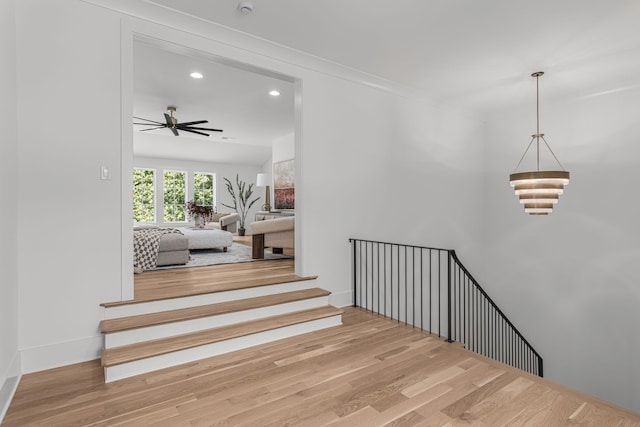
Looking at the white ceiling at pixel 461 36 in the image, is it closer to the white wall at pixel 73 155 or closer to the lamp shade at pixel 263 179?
the white wall at pixel 73 155

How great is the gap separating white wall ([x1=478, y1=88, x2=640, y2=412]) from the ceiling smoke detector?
4.67 m

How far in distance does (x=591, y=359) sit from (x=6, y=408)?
6417 millimetres

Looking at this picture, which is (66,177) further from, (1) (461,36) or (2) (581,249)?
(2) (581,249)

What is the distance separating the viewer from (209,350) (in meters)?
2.65

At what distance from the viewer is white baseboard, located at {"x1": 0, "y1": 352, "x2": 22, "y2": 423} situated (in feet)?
6.30

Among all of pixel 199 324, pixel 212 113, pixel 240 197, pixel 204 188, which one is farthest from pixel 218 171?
pixel 199 324

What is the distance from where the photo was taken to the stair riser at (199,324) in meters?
2.54

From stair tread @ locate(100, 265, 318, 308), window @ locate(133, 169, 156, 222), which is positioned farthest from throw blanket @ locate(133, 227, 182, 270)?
window @ locate(133, 169, 156, 222)

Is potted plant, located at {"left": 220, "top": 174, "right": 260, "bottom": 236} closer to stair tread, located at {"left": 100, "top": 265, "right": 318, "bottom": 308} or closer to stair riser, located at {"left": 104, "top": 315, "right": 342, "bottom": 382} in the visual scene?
stair tread, located at {"left": 100, "top": 265, "right": 318, "bottom": 308}

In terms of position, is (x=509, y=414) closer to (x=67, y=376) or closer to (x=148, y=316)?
(x=148, y=316)

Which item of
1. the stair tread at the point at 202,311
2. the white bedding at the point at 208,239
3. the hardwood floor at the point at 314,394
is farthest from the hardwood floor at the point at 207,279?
the white bedding at the point at 208,239

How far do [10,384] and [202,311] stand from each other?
4.11ft

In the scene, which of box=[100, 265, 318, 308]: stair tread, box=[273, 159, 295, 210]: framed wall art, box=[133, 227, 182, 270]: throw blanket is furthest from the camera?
box=[273, 159, 295, 210]: framed wall art

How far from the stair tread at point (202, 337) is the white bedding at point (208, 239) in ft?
9.09
